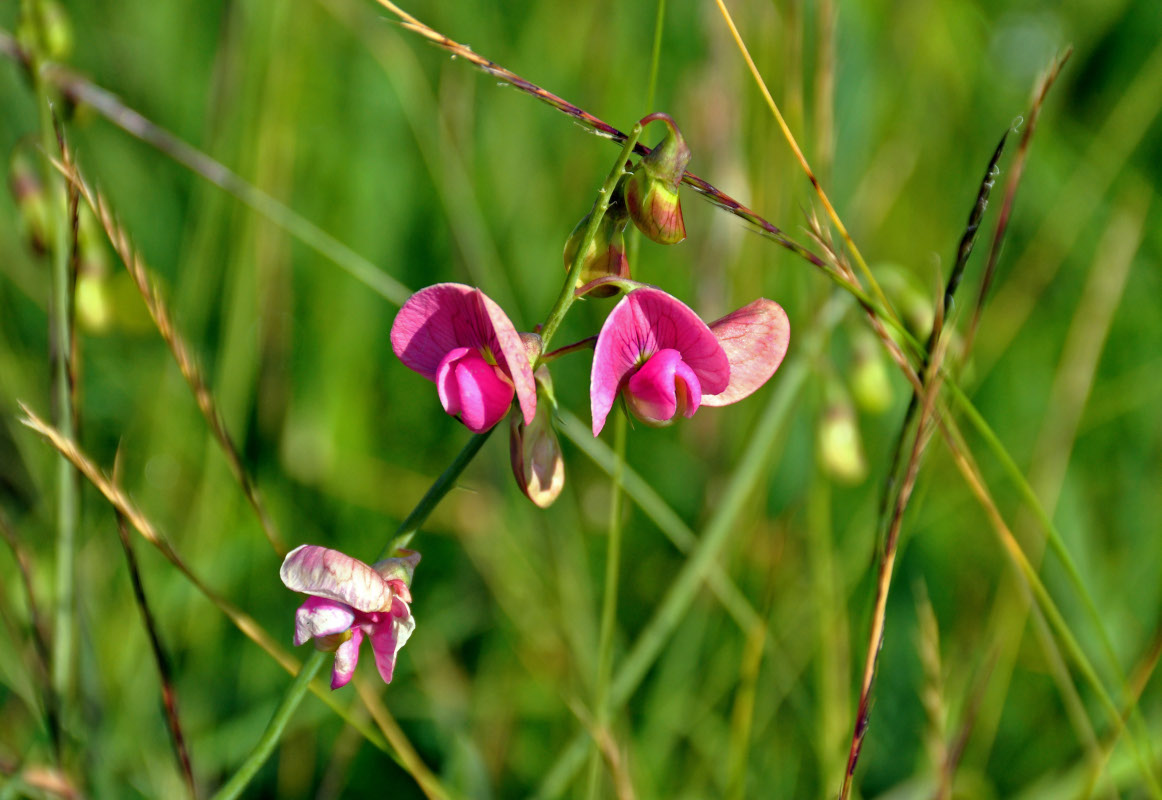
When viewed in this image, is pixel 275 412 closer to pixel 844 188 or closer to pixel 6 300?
pixel 6 300

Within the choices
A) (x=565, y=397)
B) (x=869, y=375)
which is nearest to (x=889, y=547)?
(x=869, y=375)

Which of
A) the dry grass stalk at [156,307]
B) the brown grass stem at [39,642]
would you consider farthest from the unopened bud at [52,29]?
the brown grass stem at [39,642]

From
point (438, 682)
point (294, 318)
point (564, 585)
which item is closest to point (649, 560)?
point (564, 585)

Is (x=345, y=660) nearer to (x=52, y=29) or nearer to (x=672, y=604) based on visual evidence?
(x=672, y=604)

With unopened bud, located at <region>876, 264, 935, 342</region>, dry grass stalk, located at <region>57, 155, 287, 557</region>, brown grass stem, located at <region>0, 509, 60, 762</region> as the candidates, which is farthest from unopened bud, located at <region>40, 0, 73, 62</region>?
unopened bud, located at <region>876, 264, 935, 342</region>

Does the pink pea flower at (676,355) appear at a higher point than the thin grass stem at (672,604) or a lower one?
higher

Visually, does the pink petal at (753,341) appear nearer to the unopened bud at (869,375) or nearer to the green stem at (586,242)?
the green stem at (586,242)
